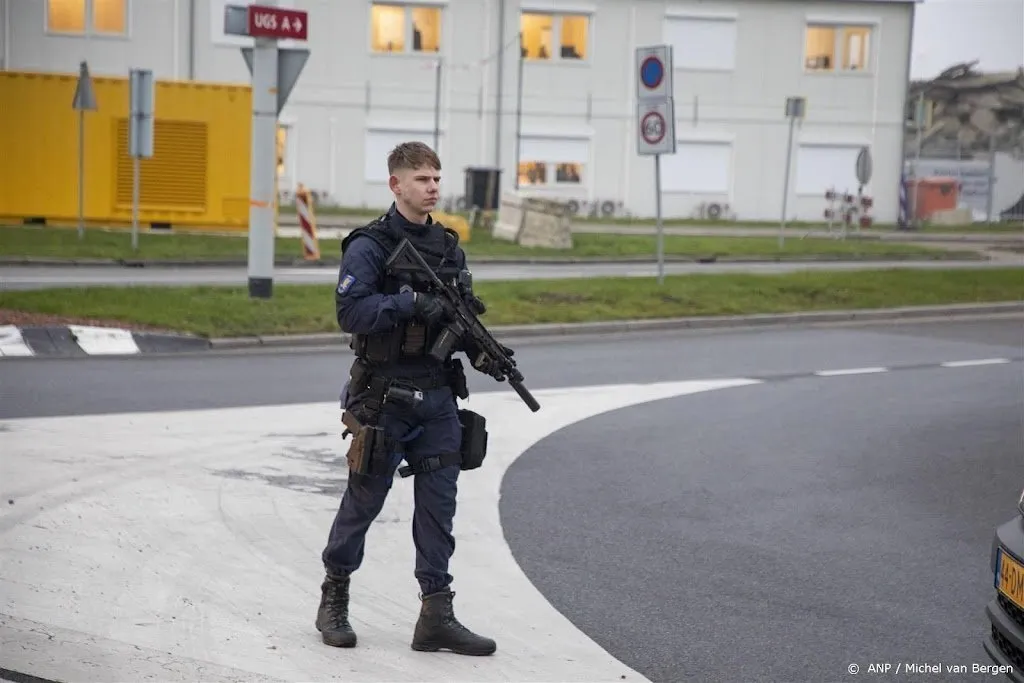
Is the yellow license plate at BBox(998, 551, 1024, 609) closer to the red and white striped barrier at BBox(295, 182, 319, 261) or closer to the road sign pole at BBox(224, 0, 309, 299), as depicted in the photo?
the road sign pole at BBox(224, 0, 309, 299)

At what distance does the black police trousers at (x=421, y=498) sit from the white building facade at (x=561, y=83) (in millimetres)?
38138

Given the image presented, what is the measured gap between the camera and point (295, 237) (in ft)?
96.5

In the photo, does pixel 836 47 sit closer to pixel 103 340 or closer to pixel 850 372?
pixel 850 372

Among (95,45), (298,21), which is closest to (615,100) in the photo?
(95,45)

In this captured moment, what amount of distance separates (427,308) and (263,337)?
1039 cm

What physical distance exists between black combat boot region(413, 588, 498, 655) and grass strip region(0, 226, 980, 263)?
19069 mm

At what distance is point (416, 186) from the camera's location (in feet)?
18.6

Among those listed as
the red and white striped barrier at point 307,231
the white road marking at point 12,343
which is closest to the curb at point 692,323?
the white road marking at point 12,343

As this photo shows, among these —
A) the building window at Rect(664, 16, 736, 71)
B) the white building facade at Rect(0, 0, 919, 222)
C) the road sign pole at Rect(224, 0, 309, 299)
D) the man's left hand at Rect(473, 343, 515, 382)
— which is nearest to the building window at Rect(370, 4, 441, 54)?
the white building facade at Rect(0, 0, 919, 222)

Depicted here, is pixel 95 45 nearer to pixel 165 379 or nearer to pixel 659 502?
pixel 165 379

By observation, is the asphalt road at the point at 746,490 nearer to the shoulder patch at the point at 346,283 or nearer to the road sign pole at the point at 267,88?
the shoulder patch at the point at 346,283

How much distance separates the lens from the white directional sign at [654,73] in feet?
66.4

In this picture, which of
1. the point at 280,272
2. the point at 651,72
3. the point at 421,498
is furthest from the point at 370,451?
the point at 280,272

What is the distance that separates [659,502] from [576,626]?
2541mm
